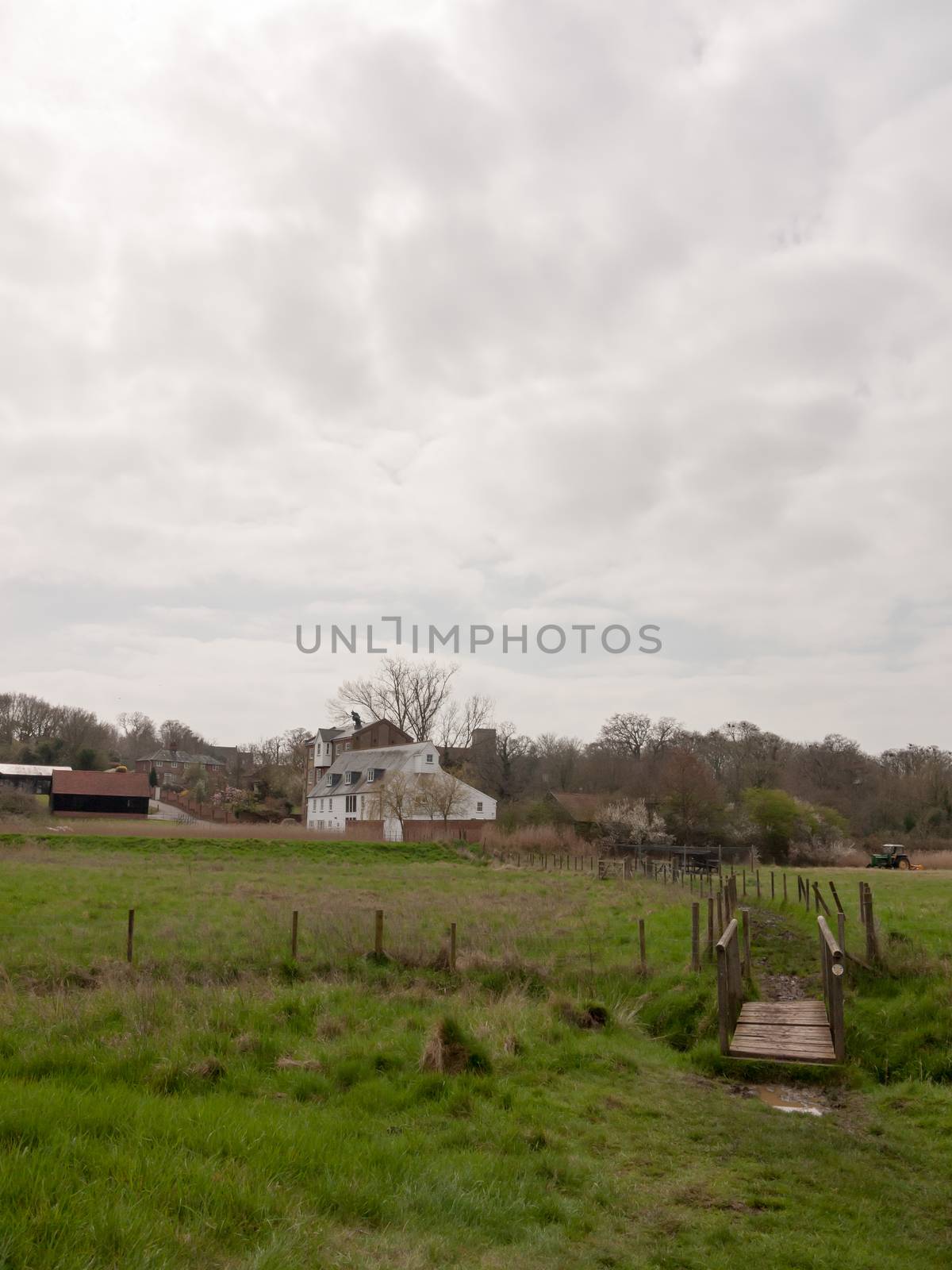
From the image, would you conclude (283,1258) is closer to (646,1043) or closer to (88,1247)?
(88,1247)

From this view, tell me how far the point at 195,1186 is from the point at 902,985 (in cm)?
1248

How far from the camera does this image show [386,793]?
68.8 m

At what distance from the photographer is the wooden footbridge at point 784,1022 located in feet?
38.7

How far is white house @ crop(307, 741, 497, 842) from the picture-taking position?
68938mm

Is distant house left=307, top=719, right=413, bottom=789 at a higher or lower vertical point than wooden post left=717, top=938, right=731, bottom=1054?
higher

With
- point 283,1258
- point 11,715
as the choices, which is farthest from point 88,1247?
point 11,715

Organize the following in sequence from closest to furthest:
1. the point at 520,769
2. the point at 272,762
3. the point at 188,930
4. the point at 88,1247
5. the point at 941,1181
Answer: the point at 88,1247, the point at 941,1181, the point at 188,930, the point at 520,769, the point at 272,762

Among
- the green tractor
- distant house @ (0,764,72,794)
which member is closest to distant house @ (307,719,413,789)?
distant house @ (0,764,72,794)

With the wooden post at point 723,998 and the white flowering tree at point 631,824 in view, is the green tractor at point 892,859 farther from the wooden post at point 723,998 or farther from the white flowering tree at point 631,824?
the wooden post at point 723,998

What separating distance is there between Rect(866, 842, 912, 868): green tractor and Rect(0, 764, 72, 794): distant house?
77044 mm

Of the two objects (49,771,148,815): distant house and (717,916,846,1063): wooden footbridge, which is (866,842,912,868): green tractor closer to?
(717,916,846,1063): wooden footbridge

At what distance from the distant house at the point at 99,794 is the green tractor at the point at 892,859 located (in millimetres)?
64619

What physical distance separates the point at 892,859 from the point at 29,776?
83.7 meters

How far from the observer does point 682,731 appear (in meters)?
101
